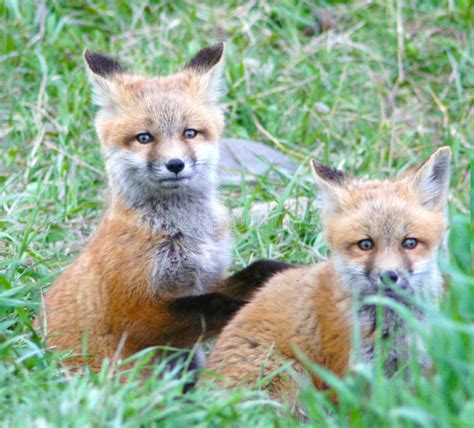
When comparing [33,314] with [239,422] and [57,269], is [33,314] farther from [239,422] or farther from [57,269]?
[239,422]

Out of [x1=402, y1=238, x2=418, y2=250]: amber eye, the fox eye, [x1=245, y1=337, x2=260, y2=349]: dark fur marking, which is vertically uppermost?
[x1=402, y1=238, x2=418, y2=250]: amber eye

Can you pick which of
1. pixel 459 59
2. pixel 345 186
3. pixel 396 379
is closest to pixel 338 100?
pixel 459 59

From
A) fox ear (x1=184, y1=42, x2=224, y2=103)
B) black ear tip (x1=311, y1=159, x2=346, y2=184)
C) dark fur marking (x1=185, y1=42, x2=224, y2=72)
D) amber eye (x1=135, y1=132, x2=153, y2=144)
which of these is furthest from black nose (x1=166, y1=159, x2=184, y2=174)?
dark fur marking (x1=185, y1=42, x2=224, y2=72)

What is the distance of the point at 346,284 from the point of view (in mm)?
5469

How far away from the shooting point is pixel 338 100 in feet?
33.9

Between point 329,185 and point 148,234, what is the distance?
1.40 m

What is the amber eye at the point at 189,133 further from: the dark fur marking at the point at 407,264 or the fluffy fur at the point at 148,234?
the dark fur marking at the point at 407,264

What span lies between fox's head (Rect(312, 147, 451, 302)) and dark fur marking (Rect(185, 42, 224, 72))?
169cm

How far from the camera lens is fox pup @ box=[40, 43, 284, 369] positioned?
627cm

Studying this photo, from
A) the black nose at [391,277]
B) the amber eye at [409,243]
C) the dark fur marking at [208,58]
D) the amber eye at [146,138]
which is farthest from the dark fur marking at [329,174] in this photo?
the dark fur marking at [208,58]

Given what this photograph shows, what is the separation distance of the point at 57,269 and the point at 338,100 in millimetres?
4027

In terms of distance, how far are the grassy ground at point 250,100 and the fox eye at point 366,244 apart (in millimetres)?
951

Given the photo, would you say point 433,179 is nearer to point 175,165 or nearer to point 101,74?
point 175,165

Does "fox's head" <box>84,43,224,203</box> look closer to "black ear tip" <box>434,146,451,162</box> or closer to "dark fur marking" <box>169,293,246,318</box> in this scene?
"dark fur marking" <box>169,293,246,318</box>
